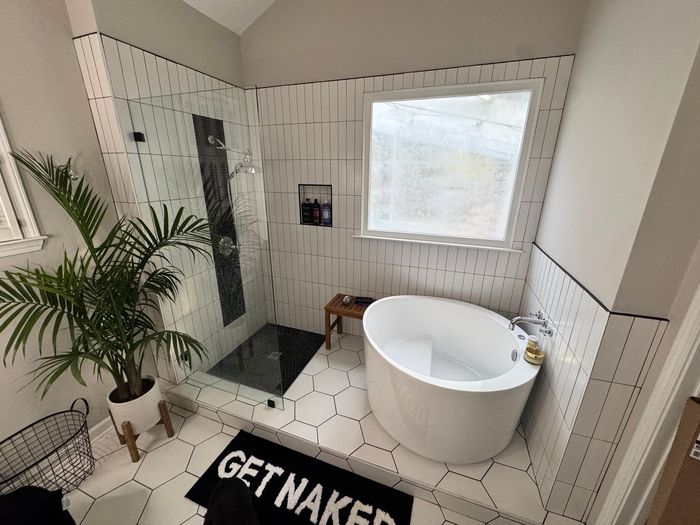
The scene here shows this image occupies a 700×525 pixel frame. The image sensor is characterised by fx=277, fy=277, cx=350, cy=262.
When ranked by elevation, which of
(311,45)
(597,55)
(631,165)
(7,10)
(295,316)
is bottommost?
(295,316)

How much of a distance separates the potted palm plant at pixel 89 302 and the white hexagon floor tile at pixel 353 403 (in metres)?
1.01

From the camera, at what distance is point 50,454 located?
134 centimetres

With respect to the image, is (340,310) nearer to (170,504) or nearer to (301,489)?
(301,489)

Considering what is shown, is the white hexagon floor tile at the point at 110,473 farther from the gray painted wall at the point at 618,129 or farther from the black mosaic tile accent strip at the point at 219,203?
the gray painted wall at the point at 618,129

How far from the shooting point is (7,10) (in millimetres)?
1188

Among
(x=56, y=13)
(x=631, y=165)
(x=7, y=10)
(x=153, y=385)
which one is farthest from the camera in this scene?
(x=153, y=385)

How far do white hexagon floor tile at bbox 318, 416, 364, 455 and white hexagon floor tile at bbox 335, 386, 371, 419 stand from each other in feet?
0.18

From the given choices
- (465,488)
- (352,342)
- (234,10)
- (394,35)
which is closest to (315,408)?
(352,342)

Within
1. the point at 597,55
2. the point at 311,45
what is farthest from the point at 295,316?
the point at 597,55

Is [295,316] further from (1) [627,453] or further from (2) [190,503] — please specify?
(1) [627,453]

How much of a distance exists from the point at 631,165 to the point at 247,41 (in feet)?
8.36

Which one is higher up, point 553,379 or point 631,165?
point 631,165

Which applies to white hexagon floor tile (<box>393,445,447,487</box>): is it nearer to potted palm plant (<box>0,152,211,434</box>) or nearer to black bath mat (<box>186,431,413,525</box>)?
black bath mat (<box>186,431,413,525</box>)

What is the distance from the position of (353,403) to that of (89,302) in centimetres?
160
